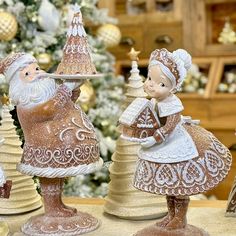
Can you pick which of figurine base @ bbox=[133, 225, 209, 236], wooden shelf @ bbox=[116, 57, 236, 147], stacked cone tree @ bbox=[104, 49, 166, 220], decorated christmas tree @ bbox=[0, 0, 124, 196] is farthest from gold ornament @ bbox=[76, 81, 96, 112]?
figurine base @ bbox=[133, 225, 209, 236]

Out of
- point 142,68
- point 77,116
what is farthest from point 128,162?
point 142,68

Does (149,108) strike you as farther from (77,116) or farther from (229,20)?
(229,20)

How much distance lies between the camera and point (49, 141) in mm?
1276

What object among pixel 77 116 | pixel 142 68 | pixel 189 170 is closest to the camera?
pixel 189 170

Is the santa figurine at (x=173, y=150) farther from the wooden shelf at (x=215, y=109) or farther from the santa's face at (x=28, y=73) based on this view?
the wooden shelf at (x=215, y=109)

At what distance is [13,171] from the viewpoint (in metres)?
1.51

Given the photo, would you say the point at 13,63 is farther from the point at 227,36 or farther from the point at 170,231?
the point at 227,36

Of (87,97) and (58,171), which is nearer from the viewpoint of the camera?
(58,171)

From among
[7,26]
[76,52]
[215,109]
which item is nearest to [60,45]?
[7,26]

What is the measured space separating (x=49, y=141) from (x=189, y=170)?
0.29m

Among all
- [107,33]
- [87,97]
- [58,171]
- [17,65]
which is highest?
[107,33]

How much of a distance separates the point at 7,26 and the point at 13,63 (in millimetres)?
830

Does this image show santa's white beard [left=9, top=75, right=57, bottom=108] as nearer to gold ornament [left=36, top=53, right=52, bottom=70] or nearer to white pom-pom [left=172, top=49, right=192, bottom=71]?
white pom-pom [left=172, top=49, right=192, bottom=71]

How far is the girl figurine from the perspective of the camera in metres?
1.18
